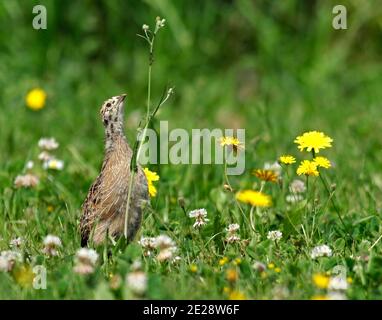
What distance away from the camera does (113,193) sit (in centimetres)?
410

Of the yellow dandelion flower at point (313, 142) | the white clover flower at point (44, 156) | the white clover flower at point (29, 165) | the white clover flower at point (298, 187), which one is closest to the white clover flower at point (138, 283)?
the yellow dandelion flower at point (313, 142)

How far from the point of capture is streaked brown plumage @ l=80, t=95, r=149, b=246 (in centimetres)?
409

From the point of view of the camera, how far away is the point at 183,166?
5633mm

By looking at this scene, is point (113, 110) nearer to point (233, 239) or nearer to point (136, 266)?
point (233, 239)

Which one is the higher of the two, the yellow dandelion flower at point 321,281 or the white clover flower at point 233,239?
the white clover flower at point 233,239

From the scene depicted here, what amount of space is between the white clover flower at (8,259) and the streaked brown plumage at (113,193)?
1.17 ft

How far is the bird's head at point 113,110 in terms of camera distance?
4199 millimetres

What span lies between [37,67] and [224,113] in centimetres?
157

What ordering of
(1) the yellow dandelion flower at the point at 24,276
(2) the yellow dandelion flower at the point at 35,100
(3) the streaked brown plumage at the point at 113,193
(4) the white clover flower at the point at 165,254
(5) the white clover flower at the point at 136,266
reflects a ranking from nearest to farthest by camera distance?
1. (5) the white clover flower at the point at 136,266
2. (1) the yellow dandelion flower at the point at 24,276
3. (4) the white clover flower at the point at 165,254
4. (3) the streaked brown plumage at the point at 113,193
5. (2) the yellow dandelion flower at the point at 35,100

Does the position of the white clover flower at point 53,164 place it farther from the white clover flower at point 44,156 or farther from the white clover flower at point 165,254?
the white clover flower at point 165,254

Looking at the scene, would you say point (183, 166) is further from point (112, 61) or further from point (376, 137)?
A: point (112, 61)

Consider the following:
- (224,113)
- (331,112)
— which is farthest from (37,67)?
(331,112)

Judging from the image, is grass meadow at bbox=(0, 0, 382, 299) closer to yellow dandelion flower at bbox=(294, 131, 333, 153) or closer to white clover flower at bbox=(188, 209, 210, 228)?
white clover flower at bbox=(188, 209, 210, 228)

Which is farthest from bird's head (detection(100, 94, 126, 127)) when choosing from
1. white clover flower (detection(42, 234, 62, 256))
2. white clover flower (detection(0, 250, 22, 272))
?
white clover flower (detection(0, 250, 22, 272))
